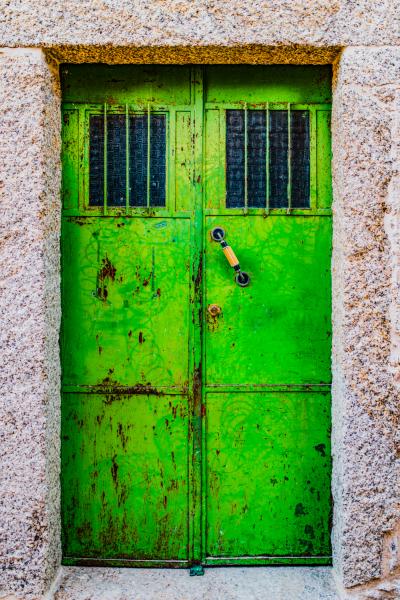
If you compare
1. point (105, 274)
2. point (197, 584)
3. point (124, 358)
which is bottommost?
point (197, 584)

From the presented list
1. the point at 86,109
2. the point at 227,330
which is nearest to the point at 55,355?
the point at 227,330

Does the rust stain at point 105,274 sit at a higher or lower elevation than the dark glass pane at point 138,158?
lower

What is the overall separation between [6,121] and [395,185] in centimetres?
178

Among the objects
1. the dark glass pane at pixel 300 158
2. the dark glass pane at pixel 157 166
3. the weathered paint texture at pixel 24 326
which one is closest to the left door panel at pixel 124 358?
the dark glass pane at pixel 157 166

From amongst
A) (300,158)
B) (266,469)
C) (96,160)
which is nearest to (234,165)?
(300,158)

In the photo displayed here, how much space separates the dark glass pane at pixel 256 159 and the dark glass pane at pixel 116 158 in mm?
625

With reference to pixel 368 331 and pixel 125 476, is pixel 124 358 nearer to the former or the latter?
pixel 125 476

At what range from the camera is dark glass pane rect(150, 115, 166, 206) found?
265 centimetres

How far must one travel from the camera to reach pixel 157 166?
2.66m

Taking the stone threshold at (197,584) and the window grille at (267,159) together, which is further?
the window grille at (267,159)

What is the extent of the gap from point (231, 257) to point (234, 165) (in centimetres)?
47

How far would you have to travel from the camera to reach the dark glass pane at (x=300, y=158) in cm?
265

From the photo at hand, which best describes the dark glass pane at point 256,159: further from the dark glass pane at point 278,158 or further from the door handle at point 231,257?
the door handle at point 231,257

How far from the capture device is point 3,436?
95.3 inches
